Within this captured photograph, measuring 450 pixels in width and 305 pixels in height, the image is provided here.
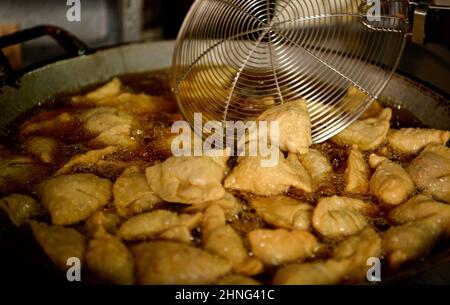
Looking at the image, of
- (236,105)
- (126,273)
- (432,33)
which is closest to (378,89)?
(432,33)

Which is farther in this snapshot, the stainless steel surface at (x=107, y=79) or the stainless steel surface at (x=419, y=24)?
the stainless steel surface at (x=107, y=79)

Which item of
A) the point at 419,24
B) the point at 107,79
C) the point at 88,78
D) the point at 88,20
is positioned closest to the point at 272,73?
the point at 419,24

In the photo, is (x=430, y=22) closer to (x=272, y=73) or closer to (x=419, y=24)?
(x=419, y=24)

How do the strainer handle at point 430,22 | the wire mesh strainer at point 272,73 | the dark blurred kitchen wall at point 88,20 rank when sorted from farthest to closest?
the dark blurred kitchen wall at point 88,20 → the wire mesh strainer at point 272,73 → the strainer handle at point 430,22

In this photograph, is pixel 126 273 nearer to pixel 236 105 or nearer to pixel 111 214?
pixel 111 214

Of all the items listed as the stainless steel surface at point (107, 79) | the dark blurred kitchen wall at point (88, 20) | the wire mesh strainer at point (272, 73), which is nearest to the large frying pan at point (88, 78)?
the stainless steel surface at point (107, 79)

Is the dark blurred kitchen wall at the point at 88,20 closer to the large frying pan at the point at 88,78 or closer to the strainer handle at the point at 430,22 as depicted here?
the large frying pan at the point at 88,78
